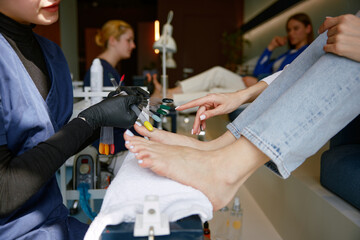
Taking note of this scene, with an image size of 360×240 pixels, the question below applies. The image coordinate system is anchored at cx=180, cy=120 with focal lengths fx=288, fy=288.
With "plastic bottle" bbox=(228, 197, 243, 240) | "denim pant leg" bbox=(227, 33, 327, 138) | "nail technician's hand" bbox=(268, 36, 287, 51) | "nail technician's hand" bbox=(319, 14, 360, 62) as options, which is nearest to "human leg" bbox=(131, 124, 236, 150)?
"denim pant leg" bbox=(227, 33, 327, 138)

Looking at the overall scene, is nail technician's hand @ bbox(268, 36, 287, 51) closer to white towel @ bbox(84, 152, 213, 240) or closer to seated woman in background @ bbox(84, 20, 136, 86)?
seated woman in background @ bbox(84, 20, 136, 86)

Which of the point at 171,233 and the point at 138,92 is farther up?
the point at 138,92

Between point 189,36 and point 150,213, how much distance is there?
536cm

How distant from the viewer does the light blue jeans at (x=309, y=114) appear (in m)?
0.53

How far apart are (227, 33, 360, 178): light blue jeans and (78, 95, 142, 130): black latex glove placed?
1.11ft

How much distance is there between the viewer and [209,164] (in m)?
0.60

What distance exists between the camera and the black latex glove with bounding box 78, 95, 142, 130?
71cm

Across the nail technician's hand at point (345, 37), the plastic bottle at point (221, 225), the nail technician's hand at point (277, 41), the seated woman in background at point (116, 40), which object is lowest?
the plastic bottle at point (221, 225)

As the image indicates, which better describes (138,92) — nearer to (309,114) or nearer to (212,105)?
(212,105)

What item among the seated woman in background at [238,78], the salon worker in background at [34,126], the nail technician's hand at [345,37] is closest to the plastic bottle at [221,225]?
the salon worker in background at [34,126]

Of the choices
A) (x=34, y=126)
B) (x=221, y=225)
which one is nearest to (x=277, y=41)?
(x=221, y=225)

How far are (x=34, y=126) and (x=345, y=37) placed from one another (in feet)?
2.19

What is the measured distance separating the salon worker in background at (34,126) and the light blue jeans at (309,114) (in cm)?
37

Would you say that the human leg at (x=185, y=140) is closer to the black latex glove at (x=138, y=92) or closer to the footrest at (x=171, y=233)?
the black latex glove at (x=138, y=92)
